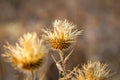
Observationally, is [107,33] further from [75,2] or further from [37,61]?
[37,61]

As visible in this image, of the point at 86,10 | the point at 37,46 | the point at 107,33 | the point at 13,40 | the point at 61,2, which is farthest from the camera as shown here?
the point at 61,2

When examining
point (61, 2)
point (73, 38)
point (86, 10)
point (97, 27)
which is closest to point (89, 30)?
point (97, 27)

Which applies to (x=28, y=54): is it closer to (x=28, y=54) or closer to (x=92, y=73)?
(x=28, y=54)

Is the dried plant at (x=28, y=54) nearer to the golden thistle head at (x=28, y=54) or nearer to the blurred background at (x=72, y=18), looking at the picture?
the golden thistle head at (x=28, y=54)

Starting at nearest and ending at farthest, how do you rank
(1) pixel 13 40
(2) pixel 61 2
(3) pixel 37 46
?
(3) pixel 37 46 → (1) pixel 13 40 → (2) pixel 61 2

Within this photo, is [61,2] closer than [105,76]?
No

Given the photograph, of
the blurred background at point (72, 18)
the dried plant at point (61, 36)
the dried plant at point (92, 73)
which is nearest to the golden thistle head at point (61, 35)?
the dried plant at point (61, 36)

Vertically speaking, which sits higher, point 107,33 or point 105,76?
point 107,33
